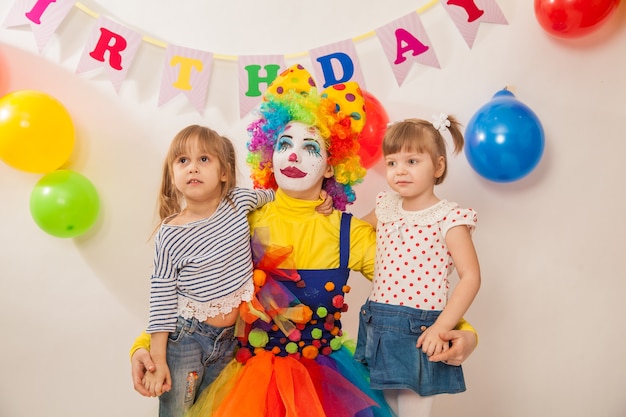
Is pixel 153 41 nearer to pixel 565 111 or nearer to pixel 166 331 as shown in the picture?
pixel 166 331

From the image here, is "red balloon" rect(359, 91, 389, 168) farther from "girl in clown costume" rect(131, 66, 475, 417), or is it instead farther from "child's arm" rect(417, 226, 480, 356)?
"child's arm" rect(417, 226, 480, 356)

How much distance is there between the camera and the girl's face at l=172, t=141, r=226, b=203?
1.49m

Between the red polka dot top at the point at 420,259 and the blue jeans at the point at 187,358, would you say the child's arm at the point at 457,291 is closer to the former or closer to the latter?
the red polka dot top at the point at 420,259

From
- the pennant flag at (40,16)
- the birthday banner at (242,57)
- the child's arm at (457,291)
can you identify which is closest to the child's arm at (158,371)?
the child's arm at (457,291)

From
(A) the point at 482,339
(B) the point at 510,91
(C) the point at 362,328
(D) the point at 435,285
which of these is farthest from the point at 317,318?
(B) the point at 510,91

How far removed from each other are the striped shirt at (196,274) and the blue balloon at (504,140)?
0.90m

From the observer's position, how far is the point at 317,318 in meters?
1.55

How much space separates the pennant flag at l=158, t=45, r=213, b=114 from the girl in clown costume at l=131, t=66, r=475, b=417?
2.02ft

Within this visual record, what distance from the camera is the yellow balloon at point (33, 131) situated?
1.96 meters

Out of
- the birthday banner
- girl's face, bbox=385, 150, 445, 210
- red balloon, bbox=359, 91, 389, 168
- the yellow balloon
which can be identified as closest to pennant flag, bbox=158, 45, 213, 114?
the birthday banner

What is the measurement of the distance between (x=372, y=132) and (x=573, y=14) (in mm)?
739

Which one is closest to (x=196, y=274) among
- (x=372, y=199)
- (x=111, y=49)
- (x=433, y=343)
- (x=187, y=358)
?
(x=187, y=358)

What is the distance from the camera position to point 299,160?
1.56 meters

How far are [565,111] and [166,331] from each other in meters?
1.58
